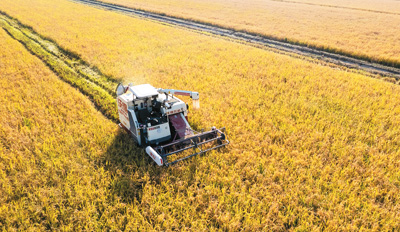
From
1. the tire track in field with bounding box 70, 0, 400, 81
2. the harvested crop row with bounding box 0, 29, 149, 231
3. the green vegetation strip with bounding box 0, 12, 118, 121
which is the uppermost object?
the tire track in field with bounding box 70, 0, 400, 81

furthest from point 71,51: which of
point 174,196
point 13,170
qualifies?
point 174,196

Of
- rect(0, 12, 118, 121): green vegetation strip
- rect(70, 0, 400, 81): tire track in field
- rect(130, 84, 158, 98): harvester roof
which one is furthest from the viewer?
rect(70, 0, 400, 81): tire track in field

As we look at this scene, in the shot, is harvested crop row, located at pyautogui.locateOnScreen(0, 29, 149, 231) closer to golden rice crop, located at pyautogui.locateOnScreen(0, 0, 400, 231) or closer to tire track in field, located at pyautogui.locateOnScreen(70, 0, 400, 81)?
golden rice crop, located at pyautogui.locateOnScreen(0, 0, 400, 231)

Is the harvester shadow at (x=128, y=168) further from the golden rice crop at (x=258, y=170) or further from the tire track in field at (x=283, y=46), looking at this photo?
the tire track in field at (x=283, y=46)

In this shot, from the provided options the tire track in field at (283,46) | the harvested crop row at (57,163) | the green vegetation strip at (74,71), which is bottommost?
the harvested crop row at (57,163)

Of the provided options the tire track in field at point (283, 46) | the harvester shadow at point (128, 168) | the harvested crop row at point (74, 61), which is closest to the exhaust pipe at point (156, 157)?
the harvester shadow at point (128, 168)

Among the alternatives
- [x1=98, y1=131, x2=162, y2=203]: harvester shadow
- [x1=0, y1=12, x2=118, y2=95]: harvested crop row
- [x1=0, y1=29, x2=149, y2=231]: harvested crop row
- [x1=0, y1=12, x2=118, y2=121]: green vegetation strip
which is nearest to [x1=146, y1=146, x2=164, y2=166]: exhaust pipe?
[x1=98, y1=131, x2=162, y2=203]: harvester shadow
